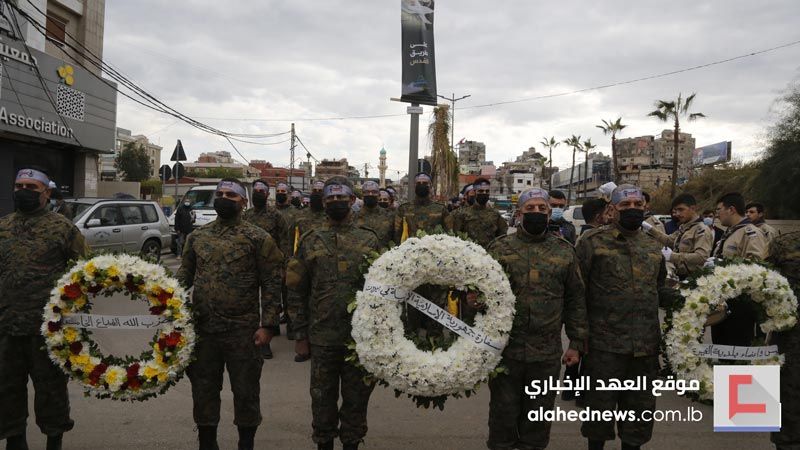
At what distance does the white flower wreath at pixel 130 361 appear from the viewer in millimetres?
3873

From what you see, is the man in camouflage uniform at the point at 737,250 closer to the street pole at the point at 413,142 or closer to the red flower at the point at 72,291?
the red flower at the point at 72,291

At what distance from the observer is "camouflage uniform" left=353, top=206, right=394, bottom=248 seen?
25.8 feet

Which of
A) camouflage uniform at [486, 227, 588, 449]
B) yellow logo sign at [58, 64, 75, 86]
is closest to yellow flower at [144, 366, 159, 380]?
camouflage uniform at [486, 227, 588, 449]

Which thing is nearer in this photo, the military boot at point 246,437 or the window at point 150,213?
the military boot at point 246,437

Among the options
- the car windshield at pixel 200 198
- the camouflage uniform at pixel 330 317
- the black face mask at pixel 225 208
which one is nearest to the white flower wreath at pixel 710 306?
the camouflage uniform at pixel 330 317

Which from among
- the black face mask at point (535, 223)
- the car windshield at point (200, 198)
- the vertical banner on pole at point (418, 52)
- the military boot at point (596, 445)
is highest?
the vertical banner on pole at point (418, 52)

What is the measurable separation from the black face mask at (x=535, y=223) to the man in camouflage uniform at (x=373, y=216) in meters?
4.04

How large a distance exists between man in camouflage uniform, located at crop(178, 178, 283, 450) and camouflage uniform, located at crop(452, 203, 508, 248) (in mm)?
4695

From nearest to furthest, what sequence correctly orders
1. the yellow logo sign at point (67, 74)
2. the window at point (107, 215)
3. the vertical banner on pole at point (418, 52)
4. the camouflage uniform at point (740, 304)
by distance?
1. the camouflage uniform at point (740, 304)
2. the vertical banner on pole at point (418, 52)
3. the window at point (107, 215)
4. the yellow logo sign at point (67, 74)

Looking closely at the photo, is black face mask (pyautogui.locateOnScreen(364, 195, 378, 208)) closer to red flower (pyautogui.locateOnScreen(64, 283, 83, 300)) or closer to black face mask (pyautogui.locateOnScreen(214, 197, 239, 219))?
black face mask (pyautogui.locateOnScreen(214, 197, 239, 219))

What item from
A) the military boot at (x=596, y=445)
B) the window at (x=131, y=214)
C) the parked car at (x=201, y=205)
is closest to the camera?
the military boot at (x=596, y=445)

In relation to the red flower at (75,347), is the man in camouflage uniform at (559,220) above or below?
above

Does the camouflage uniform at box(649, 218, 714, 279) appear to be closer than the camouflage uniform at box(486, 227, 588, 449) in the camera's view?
No

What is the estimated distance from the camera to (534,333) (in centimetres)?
378
